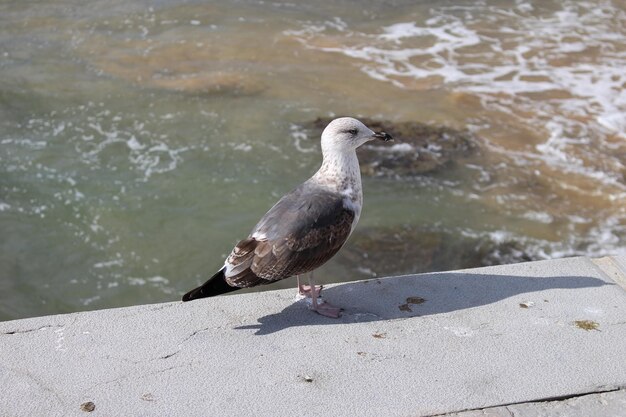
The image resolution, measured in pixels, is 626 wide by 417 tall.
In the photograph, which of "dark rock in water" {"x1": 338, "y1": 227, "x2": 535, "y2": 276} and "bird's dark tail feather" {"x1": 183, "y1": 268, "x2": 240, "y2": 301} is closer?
"bird's dark tail feather" {"x1": 183, "y1": 268, "x2": 240, "y2": 301}

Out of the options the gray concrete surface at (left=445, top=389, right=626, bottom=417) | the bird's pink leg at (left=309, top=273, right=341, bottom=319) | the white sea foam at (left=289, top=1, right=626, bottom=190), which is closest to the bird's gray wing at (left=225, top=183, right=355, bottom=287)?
the bird's pink leg at (left=309, top=273, right=341, bottom=319)

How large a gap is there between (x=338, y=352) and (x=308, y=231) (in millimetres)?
578

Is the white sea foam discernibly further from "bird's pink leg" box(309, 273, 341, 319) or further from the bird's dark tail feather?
the bird's dark tail feather

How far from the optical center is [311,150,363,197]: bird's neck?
12.0ft

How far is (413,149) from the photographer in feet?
24.6

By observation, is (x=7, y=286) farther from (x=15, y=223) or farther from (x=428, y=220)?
(x=428, y=220)

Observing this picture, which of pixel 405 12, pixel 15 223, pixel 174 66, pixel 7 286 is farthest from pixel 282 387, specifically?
pixel 405 12

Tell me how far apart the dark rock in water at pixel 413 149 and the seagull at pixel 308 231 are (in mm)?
3399

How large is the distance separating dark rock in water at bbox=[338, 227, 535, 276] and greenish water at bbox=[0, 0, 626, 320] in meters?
0.03

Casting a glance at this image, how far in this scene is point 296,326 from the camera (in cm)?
331

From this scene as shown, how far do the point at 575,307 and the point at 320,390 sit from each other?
1230 millimetres

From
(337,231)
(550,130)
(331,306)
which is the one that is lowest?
(550,130)

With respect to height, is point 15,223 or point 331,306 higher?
point 331,306

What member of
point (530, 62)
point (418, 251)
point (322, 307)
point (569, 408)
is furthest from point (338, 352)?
point (530, 62)
